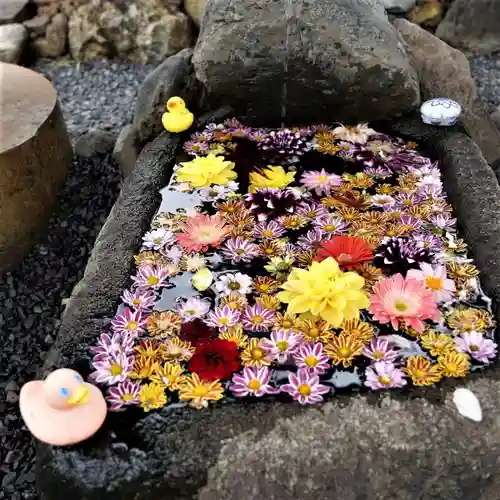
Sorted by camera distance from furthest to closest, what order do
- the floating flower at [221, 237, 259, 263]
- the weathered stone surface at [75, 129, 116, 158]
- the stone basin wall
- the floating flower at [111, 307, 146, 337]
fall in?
the weathered stone surface at [75, 129, 116, 158]
the floating flower at [221, 237, 259, 263]
the floating flower at [111, 307, 146, 337]
the stone basin wall

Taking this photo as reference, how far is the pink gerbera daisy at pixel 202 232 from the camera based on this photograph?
7.79ft

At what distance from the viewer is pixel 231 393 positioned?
6.08 ft

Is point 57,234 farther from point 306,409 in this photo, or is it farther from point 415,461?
point 415,461

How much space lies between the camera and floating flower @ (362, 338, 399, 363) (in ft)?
6.36

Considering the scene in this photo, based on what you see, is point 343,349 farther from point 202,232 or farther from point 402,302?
point 202,232

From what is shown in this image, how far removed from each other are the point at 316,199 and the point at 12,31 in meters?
3.45

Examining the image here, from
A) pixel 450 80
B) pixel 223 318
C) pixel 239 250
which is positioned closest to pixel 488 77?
pixel 450 80

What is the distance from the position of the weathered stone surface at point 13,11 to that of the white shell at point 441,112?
140 inches

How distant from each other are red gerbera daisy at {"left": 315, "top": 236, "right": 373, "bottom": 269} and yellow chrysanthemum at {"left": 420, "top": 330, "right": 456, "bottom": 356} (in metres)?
0.37

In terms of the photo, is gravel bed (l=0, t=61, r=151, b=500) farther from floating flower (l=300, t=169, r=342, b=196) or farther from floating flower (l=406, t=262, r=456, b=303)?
floating flower (l=406, t=262, r=456, b=303)

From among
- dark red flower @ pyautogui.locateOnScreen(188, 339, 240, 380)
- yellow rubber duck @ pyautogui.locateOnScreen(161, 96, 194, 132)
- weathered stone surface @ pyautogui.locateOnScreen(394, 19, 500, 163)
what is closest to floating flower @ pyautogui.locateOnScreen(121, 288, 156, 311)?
dark red flower @ pyautogui.locateOnScreen(188, 339, 240, 380)

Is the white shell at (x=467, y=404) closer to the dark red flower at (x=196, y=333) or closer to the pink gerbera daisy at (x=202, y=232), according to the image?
the dark red flower at (x=196, y=333)

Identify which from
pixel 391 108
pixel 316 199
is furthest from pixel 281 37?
pixel 316 199

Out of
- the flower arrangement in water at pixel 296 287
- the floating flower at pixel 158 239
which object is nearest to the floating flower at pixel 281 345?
the flower arrangement in water at pixel 296 287
